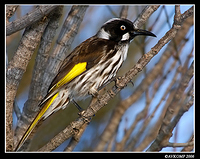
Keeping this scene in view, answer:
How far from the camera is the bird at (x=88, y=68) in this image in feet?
11.8

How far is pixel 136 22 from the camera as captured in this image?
3.98 m

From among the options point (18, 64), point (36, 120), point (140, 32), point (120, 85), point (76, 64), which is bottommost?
point (120, 85)

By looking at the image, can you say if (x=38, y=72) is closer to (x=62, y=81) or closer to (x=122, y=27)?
(x=62, y=81)

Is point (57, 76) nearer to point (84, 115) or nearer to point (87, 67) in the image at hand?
point (87, 67)

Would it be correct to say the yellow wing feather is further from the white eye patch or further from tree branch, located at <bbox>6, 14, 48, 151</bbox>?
the white eye patch

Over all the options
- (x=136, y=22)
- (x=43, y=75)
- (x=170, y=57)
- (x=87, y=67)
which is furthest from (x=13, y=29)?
(x=170, y=57)

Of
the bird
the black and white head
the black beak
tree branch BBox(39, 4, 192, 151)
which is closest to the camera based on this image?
tree branch BBox(39, 4, 192, 151)

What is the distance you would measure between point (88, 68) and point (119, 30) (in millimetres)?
774

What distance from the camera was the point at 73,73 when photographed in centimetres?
368

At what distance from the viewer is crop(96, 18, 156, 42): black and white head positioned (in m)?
3.97

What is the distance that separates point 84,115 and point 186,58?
139cm

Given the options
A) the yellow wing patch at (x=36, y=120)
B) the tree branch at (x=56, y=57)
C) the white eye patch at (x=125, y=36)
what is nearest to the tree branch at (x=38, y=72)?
the tree branch at (x=56, y=57)

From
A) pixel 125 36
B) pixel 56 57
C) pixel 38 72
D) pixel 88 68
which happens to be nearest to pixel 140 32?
pixel 125 36

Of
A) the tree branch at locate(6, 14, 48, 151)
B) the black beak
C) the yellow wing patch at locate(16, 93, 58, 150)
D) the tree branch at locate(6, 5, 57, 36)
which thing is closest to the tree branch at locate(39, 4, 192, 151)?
the yellow wing patch at locate(16, 93, 58, 150)
